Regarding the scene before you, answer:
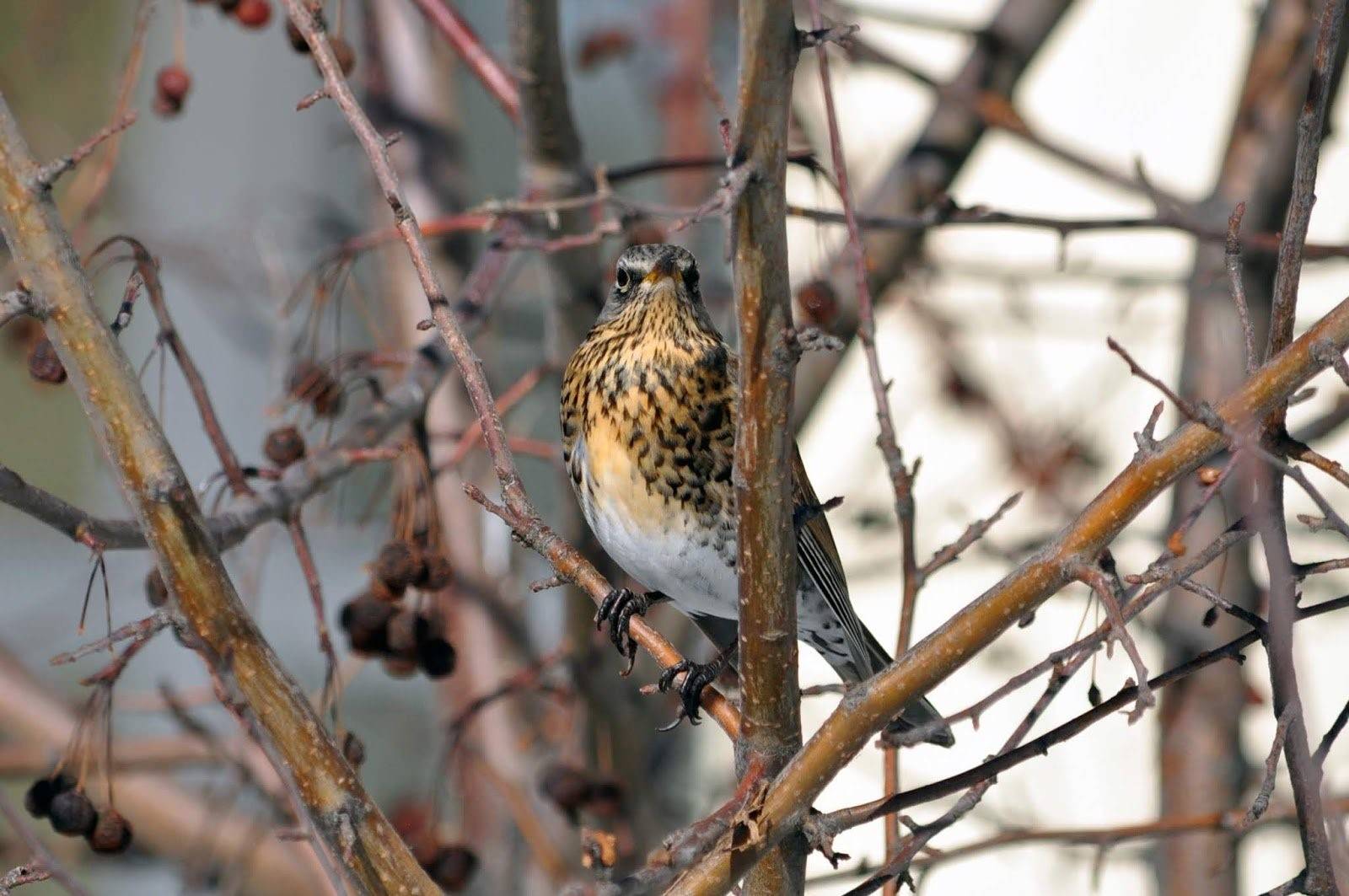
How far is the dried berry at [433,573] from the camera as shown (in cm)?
243

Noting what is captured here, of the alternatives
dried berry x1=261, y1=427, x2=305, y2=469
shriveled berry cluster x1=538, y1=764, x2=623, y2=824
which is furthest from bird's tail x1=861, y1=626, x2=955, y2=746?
dried berry x1=261, y1=427, x2=305, y2=469

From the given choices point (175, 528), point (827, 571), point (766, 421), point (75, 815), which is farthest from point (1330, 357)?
point (75, 815)

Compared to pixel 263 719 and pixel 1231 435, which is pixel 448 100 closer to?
pixel 263 719

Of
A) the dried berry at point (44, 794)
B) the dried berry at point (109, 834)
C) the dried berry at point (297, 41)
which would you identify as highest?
the dried berry at point (297, 41)

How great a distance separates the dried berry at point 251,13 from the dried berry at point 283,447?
0.98 m

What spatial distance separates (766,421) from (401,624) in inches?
48.7

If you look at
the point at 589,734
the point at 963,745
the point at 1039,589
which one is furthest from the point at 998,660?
the point at 1039,589

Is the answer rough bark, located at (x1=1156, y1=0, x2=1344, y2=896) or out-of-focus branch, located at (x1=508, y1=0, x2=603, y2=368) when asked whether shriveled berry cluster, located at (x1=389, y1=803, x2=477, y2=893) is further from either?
rough bark, located at (x1=1156, y1=0, x2=1344, y2=896)

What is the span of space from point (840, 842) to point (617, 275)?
3715 millimetres

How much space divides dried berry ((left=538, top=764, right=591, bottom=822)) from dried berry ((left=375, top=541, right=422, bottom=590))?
2.33ft

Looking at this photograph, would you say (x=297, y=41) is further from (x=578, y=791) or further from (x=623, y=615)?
(x=578, y=791)

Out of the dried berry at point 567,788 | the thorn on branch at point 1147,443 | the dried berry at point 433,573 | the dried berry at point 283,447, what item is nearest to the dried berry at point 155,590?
the dried berry at point 283,447

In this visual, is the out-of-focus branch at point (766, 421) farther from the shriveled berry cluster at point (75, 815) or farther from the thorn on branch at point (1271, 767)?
the shriveled berry cluster at point (75, 815)

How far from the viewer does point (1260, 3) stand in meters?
4.12
